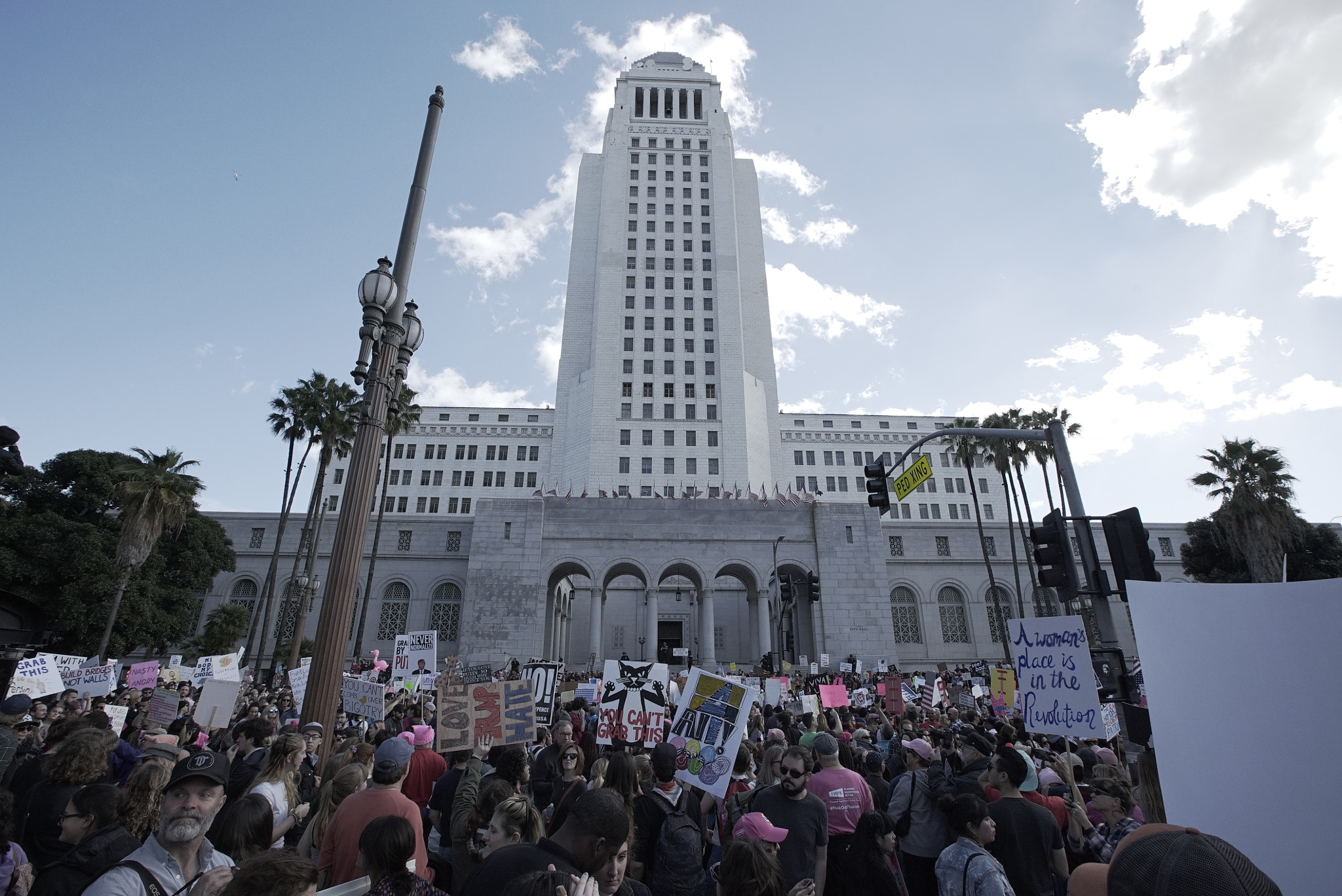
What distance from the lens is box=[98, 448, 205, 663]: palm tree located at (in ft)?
88.5

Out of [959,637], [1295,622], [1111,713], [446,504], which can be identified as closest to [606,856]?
[1295,622]

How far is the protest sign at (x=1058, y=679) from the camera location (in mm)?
8273

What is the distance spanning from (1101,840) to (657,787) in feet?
12.3

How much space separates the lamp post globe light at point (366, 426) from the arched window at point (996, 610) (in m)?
43.8

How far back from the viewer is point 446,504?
6906 centimetres

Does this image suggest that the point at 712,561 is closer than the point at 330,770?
No

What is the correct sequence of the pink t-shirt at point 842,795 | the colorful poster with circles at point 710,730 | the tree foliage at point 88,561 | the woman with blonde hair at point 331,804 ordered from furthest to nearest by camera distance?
the tree foliage at point 88,561, the colorful poster with circles at point 710,730, the pink t-shirt at point 842,795, the woman with blonde hair at point 331,804

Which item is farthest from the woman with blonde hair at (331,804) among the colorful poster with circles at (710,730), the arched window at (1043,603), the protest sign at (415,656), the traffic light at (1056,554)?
the arched window at (1043,603)

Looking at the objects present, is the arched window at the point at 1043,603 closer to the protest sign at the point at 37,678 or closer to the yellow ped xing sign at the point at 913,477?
the yellow ped xing sign at the point at 913,477

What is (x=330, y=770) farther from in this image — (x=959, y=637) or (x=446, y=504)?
(x=446, y=504)

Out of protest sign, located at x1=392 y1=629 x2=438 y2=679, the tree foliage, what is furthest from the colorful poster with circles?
the tree foliage

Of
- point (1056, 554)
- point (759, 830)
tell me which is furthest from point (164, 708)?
point (1056, 554)

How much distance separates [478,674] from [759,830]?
29949 millimetres

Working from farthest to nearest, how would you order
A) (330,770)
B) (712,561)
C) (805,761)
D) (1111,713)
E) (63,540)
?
(712,561), (63,540), (1111,713), (330,770), (805,761)
